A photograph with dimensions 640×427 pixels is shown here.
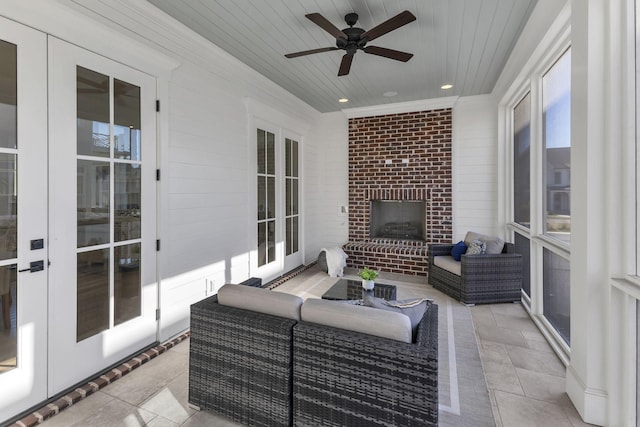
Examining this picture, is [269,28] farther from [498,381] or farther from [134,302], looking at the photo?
[498,381]

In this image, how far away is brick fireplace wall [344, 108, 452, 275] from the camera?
206 inches

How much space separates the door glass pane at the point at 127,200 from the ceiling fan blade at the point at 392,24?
7.46 ft

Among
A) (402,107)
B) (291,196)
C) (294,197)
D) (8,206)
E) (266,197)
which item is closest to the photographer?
(8,206)

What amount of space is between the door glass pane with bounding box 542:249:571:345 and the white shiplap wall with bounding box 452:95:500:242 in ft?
6.25

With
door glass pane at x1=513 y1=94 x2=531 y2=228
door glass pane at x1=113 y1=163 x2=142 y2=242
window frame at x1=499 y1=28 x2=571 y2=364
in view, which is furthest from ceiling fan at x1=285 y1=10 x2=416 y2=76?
door glass pane at x1=513 y1=94 x2=531 y2=228

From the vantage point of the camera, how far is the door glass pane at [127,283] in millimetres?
2430

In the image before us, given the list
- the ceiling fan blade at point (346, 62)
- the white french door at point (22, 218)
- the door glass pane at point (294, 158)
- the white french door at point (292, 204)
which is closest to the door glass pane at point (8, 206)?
the white french door at point (22, 218)

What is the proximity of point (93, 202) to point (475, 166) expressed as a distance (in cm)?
519

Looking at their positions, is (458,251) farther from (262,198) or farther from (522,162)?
(262,198)

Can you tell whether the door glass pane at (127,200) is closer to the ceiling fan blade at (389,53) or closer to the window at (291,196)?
the ceiling fan blade at (389,53)

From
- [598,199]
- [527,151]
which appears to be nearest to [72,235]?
[598,199]

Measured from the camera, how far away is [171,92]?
283 centimetres

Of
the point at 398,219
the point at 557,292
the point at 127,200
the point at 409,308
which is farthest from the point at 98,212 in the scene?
the point at 398,219

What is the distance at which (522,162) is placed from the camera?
3998 millimetres
